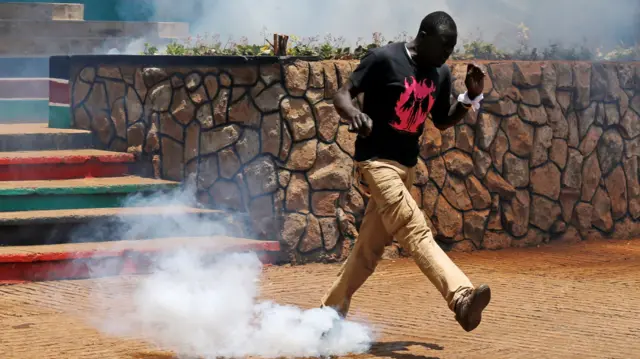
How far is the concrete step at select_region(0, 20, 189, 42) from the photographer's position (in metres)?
14.0

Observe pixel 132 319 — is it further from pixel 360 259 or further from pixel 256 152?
pixel 256 152

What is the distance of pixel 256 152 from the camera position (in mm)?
9391

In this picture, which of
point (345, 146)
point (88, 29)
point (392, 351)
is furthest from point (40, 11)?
point (392, 351)

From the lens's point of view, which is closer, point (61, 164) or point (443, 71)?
point (443, 71)

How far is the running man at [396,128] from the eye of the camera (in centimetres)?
604

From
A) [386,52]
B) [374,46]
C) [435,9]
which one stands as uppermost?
[435,9]

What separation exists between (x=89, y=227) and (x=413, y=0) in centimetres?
616

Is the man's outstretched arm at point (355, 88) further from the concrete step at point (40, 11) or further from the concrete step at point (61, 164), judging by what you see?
the concrete step at point (40, 11)

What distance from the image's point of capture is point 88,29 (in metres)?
14.4

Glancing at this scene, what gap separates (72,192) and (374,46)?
301 cm

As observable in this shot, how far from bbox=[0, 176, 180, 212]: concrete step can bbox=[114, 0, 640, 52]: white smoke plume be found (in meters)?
3.62

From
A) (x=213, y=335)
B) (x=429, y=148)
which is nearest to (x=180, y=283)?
(x=213, y=335)

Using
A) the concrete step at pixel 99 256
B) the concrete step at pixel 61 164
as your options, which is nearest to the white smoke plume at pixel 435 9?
the concrete step at pixel 61 164

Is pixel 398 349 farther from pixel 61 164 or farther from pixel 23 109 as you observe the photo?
pixel 23 109
